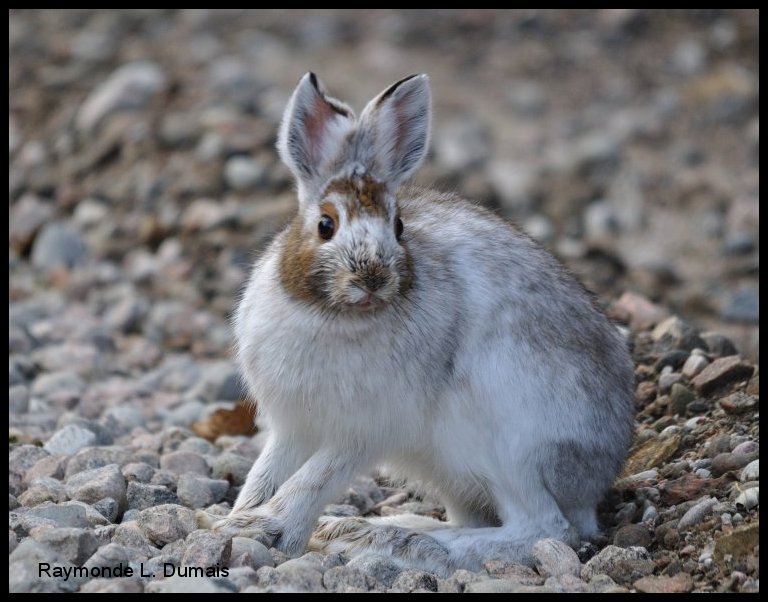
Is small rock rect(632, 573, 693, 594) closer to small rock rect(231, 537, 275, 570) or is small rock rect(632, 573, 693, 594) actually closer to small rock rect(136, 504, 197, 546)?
small rock rect(231, 537, 275, 570)

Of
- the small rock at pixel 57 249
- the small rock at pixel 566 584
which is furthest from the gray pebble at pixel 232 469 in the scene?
the small rock at pixel 57 249

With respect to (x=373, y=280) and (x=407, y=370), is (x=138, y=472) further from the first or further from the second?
(x=373, y=280)

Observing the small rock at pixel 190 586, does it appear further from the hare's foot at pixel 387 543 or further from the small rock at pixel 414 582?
the hare's foot at pixel 387 543

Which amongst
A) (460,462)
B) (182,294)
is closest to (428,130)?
(460,462)

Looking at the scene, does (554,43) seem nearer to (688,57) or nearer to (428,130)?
(688,57)

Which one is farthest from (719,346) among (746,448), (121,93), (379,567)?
(121,93)
